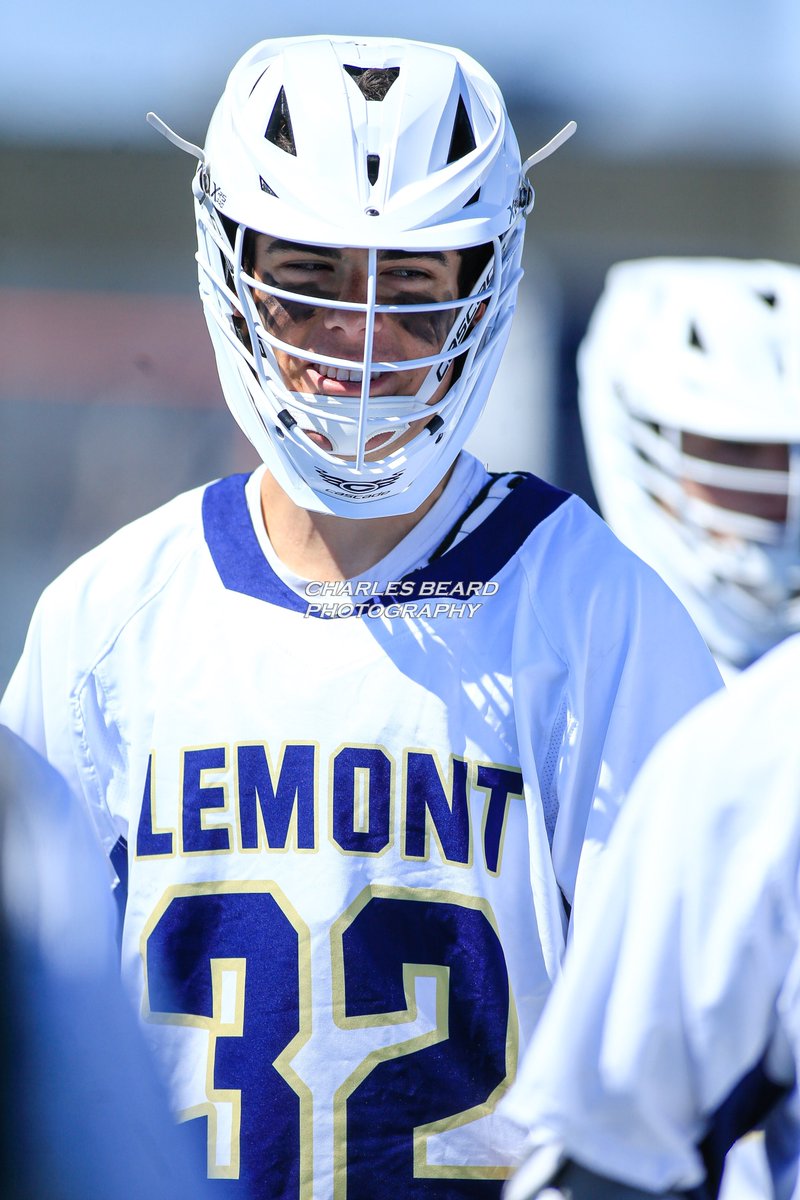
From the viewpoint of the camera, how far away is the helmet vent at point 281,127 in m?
1.83

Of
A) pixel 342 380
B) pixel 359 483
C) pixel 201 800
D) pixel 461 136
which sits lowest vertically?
pixel 201 800

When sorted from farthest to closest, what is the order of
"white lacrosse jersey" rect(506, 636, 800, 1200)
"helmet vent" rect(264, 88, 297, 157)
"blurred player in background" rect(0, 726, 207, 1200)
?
"helmet vent" rect(264, 88, 297, 157), "white lacrosse jersey" rect(506, 636, 800, 1200), "blurred player in background" rect(0, 726, 207, 1200)

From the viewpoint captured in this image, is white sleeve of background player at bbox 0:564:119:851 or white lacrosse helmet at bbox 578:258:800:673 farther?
white lacrosse helmet at bbox 578:258:800:673

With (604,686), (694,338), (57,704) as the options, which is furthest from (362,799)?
(694,338)

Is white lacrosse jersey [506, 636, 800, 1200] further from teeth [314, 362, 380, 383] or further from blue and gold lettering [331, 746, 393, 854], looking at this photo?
teeth [314, 362, 380, 383]

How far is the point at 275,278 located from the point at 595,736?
0.67 meters

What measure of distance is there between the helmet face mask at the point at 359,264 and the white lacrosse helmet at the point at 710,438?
1216mm

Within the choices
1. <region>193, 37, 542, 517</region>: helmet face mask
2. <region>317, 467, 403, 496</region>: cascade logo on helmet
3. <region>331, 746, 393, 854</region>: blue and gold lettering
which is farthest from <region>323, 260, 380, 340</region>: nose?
<region>331, 746, 393, 854</region>: blue and gold lettering

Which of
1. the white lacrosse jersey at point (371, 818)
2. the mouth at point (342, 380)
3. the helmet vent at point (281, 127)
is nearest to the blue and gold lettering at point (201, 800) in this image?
the white lacrosse jersey at point (371, 818)

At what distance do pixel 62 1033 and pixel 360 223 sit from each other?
0.99m

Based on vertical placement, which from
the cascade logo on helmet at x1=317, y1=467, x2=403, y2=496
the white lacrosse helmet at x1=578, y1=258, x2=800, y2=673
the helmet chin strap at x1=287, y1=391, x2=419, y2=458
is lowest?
the white lacrosse helmet at x1=578, y1=258, x2=800, y2=673

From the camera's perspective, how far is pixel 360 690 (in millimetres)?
1786

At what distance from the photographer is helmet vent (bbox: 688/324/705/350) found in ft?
11.1

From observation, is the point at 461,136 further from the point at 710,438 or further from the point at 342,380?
the point at 710,438
